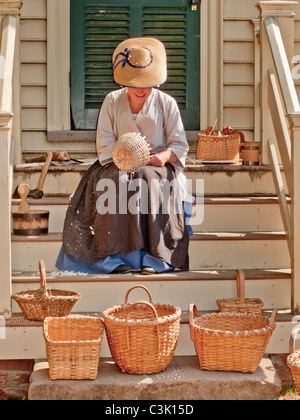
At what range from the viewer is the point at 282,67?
16.2ft

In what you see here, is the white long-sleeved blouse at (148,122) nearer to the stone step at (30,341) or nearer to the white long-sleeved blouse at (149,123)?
the white long-sleeved blouse at (149,123)

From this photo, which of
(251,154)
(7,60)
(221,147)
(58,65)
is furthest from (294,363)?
(58,65)

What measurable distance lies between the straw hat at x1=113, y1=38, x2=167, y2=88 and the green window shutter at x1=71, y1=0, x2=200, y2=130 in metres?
1.88

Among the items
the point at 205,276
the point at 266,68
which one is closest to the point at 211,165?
the point at 266,68

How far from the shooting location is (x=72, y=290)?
442 cm

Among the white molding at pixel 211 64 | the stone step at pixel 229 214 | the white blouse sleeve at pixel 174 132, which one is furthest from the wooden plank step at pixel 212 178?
the white molding at pixel 211 64

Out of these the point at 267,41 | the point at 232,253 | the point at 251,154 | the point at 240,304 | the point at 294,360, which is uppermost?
the point at 267,41

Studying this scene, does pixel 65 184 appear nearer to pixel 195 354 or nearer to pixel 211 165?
pixel 211 165

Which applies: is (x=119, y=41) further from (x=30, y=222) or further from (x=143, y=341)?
(x=143, y=341)

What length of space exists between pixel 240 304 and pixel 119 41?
3.33 meters

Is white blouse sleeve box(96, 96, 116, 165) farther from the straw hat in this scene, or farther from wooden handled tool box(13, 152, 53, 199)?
wooden handled tool box(13, 152, 53, 199)

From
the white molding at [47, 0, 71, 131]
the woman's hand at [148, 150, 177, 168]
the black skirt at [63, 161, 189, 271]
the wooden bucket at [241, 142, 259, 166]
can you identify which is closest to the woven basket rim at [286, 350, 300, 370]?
the black skirt at [63, 161, 189, 271]
